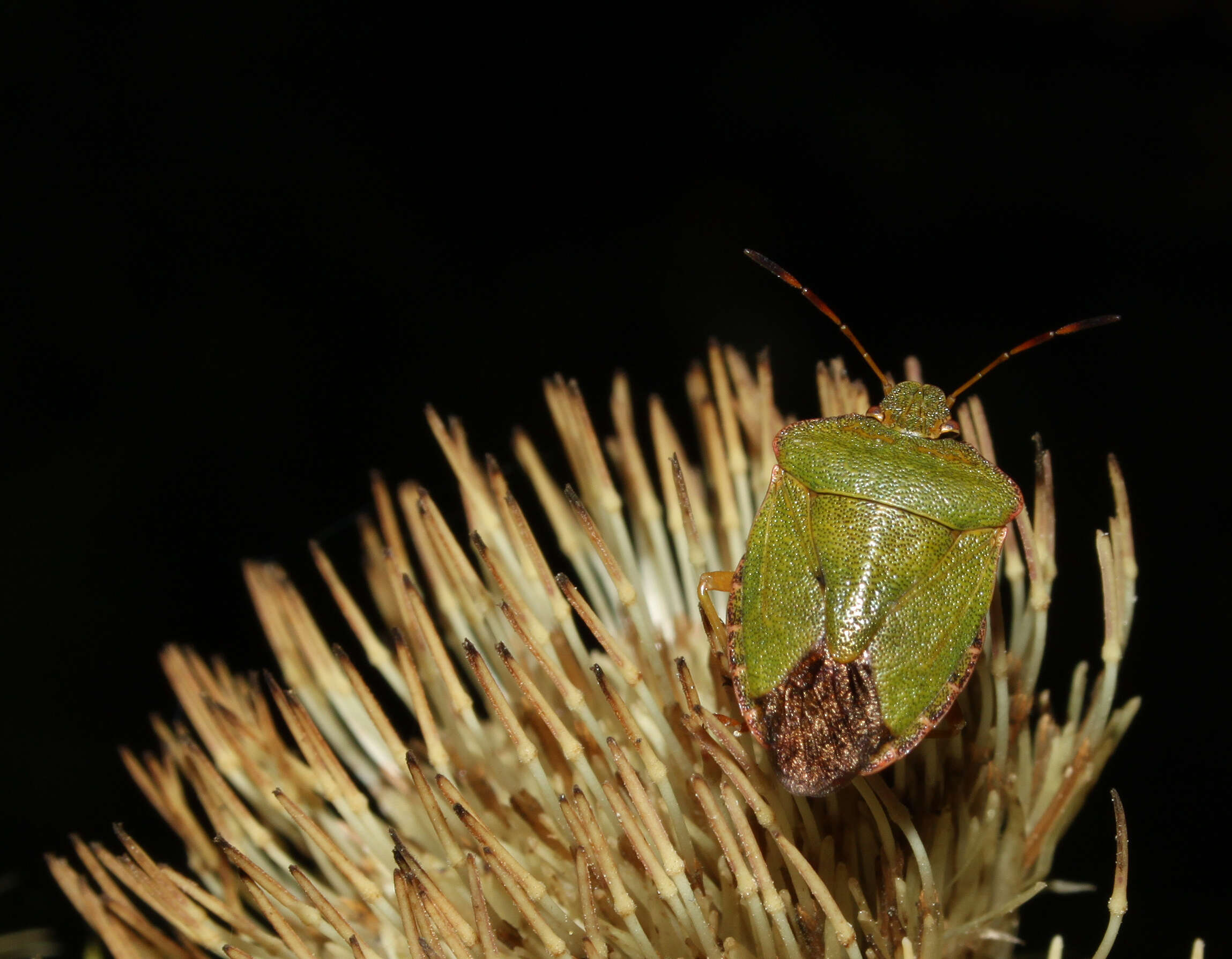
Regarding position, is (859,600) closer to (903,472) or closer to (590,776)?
(903,472)

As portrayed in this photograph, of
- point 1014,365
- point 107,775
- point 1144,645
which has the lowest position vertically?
point 1144,645

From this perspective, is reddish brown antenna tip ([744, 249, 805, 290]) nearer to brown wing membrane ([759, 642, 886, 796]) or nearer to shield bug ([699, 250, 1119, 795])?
shield bug ([699, 250, 1119, 795])

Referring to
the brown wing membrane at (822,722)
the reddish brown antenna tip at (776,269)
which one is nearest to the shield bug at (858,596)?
the brown wing membrane at (822,722)

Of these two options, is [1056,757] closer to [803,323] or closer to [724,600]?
[724,600]

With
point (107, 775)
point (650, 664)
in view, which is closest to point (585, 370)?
point (650, 664)

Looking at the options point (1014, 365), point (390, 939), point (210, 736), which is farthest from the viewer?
point (1014, 365)

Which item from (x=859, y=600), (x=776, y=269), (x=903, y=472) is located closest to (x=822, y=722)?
(x=859, y=600)

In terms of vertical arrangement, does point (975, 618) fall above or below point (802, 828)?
above
